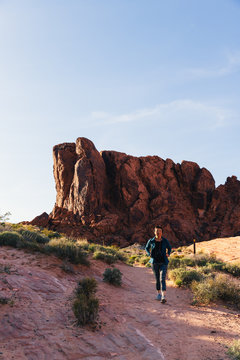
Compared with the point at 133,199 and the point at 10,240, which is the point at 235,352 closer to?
the point at 10,240

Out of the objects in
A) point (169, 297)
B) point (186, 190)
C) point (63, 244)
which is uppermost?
point (186, 190)

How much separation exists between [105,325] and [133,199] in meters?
39.6

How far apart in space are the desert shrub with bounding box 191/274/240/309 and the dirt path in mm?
370

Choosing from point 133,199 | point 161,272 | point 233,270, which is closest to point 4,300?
point 161,272

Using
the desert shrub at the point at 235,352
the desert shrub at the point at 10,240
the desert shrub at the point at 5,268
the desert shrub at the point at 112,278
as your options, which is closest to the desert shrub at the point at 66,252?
the desert shrub at the point at 10,240

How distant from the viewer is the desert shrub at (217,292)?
8398 millimetres

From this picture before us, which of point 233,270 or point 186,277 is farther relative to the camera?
point 233,270

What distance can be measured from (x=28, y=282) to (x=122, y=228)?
119ft

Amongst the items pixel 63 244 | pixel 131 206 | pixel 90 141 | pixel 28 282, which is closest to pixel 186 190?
pixel 131 206

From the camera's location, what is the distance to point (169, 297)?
906 cm

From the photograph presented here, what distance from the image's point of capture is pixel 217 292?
8695 millimetres

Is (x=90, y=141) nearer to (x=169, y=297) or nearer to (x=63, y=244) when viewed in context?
(x=63, y=244)

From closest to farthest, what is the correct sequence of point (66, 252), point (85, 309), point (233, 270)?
1. point (85, 309)
2. point (66, 252)
3. point (233, 270)

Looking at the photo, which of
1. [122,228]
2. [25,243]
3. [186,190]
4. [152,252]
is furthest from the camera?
[186,190]
